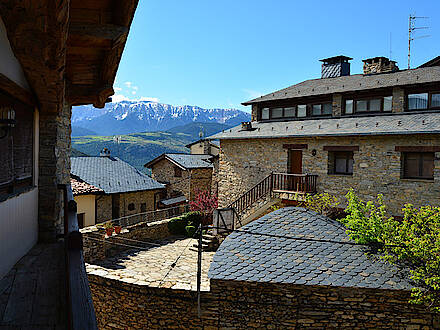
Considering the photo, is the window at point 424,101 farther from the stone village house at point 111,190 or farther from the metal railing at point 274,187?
the stone village house at point 111,190

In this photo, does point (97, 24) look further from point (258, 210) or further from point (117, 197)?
point (117, 197)

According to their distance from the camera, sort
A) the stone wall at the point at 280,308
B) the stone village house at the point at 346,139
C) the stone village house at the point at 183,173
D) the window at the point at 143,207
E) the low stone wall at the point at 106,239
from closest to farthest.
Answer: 1. the stone wall at the point at 280,308
2. the stone village house at the point at 346,139
3. the low stone wall at the point at 106,239
4. the window at the point at 143,207
5. the stone village house at the point at 183,173

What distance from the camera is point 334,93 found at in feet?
53.0

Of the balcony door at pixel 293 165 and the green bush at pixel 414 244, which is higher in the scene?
the balcony door at pixel 293 165

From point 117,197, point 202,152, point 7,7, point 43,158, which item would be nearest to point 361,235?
point 43,158

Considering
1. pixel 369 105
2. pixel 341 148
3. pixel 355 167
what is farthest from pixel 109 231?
pixel 369 105

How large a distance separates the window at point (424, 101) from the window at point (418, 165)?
7.86 feet

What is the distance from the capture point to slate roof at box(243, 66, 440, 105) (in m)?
14.6

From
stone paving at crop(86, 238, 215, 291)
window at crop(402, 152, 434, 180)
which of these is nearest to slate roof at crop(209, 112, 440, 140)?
window at crop(402, 152, 434, 180)

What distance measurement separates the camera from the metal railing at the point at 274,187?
15406mm

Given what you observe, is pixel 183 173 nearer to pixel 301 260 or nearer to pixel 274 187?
pixel 274 187

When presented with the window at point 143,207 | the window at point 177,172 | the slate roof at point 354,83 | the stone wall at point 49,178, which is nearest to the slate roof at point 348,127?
the slate roof at point 354,83

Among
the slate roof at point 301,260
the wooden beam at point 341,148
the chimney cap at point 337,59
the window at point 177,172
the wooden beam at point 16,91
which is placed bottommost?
the slate roof at point 301,260

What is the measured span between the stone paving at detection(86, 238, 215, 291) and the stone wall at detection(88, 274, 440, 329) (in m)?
0.45
